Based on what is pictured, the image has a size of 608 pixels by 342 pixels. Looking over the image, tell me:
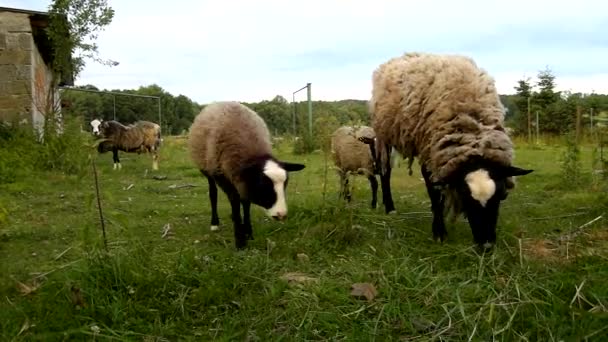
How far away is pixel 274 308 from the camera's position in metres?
3.85

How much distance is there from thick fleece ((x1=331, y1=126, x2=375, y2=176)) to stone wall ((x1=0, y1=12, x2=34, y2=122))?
7.78 metres

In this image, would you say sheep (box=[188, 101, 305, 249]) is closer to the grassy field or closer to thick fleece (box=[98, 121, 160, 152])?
the grassy field

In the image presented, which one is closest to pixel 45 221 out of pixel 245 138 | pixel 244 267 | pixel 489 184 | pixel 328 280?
pixel 245 138

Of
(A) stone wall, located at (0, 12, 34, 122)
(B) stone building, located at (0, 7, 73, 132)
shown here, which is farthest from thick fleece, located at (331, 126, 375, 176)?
(A) stone wall, located at (0, 12, 34, 122)

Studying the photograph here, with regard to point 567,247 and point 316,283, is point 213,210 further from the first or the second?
point 567,247

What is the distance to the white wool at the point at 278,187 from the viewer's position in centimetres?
576

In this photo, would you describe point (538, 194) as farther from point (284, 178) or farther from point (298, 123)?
point (298, 123)

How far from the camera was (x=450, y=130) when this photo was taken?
576 centimetres

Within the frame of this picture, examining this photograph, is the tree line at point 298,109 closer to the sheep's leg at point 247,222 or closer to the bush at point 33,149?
the bush at point 33,149

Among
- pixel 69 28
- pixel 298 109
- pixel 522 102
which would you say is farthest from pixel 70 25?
pixel 522 102

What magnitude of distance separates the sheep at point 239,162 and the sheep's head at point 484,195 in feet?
5.73

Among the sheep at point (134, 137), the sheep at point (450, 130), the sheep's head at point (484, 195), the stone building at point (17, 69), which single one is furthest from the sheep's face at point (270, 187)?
the sheep at point (134, 137)

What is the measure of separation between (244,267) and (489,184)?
216cm

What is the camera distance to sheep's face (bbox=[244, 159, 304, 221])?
5.77 m
